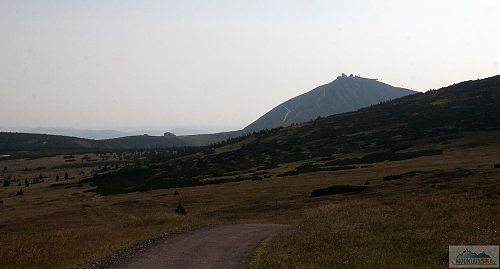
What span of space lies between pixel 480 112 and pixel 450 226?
127758mm

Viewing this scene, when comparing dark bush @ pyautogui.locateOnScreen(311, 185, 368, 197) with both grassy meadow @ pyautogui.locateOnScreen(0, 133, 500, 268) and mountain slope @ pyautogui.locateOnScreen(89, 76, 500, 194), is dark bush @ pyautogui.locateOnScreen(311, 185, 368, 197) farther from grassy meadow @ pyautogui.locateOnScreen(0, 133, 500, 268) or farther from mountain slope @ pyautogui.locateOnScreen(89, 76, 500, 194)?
mountain slope @ pyautogui.locateOnScreen(89, 76, 500, 194)

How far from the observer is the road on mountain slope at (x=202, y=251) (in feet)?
61.6

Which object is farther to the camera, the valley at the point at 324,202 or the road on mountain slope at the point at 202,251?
the valley at the point at 324,202

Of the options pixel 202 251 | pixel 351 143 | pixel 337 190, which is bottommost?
pixel 337 190

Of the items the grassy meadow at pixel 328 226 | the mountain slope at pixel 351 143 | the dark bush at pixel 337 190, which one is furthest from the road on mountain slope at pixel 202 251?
the mountain slope at pixel 351 143

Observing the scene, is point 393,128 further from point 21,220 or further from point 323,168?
point 21,220

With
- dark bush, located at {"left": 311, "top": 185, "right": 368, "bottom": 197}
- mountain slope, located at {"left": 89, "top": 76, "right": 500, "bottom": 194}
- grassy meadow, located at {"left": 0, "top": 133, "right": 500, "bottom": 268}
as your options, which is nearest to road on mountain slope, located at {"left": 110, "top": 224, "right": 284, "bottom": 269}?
grassy meadow, located at {"left": 0, "top": 133, "right": 500, "bottom": 268}

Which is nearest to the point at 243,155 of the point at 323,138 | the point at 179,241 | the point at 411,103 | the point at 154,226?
the point at 323,138

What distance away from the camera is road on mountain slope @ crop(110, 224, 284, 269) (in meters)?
18.8

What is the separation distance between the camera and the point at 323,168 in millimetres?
87500

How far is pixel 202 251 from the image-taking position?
2191cm

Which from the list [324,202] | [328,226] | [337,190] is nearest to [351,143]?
[337,190]

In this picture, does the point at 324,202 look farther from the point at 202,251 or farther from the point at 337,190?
the point at 202,251

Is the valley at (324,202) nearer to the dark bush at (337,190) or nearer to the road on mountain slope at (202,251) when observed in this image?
the dark bush at (337,190)
